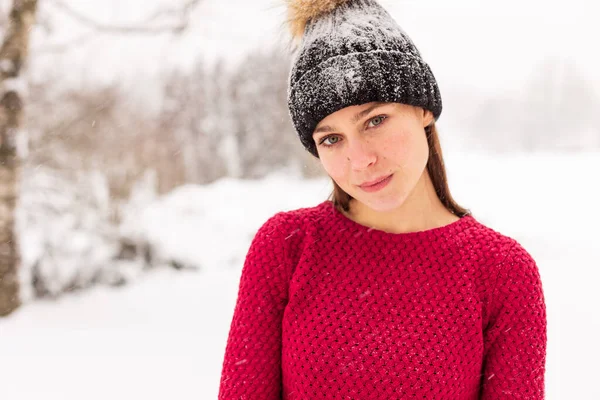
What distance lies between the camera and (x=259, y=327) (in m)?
1.02

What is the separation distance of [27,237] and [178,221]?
1.43 metres

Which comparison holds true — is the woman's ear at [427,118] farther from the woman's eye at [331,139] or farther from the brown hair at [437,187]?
the woman's eye at [331,139]

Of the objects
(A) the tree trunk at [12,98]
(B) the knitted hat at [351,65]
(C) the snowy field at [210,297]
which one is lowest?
(C) the snowy field at [210,297]

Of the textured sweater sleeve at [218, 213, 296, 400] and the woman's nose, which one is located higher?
the woman's nose

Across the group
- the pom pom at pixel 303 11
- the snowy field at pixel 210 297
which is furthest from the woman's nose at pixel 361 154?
the snowy field at pixel 210 297

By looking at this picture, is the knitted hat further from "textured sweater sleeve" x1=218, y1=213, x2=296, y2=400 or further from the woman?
"textured sweater sleeve" x1=218, y1=213, x2=296, y2=400

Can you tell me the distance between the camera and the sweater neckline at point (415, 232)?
1065 millimetres

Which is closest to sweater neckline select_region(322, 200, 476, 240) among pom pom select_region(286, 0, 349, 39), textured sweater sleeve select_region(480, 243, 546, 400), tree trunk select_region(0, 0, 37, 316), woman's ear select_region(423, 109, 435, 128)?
textured sweater sleeve select_region(480, 243, 546, 400)

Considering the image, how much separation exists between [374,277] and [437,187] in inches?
10.7

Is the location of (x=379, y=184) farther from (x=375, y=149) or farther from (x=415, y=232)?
(x=415, y=232)

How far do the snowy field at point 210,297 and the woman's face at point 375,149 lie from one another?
219cm

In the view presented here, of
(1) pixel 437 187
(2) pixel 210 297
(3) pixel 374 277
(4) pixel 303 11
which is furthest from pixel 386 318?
(2) pixel 210 297

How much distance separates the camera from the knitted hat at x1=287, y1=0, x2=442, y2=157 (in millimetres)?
909

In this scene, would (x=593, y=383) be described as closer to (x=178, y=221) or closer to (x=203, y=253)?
(x=203, y=253)
